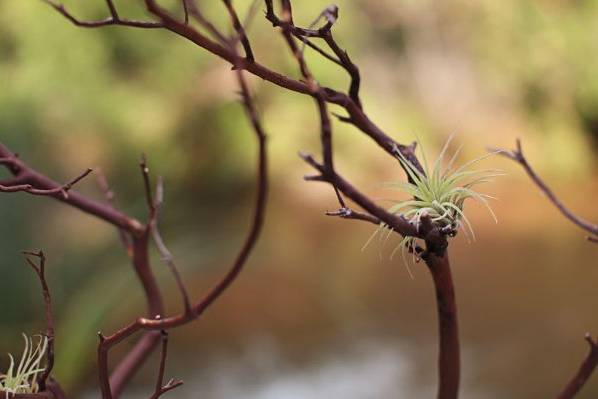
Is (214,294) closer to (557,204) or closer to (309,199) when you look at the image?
(557,204)

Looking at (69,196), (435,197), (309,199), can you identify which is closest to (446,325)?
(435,197)

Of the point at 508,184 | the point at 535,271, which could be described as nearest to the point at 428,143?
the point at 508,184

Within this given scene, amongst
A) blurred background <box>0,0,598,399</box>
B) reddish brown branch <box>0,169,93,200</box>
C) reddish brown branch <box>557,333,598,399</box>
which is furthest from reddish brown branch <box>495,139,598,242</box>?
blurred background <box>0,0,598,399</box>

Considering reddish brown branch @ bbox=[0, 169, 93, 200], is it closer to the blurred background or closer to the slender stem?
the slender stem

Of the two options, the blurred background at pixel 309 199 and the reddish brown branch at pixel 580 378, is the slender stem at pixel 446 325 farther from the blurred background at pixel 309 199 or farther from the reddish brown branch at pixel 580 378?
the blurred background at pixel 309 199

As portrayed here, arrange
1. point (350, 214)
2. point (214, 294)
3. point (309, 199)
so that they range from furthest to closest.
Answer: point (309, 199), point (214, 294), point (350, 214)

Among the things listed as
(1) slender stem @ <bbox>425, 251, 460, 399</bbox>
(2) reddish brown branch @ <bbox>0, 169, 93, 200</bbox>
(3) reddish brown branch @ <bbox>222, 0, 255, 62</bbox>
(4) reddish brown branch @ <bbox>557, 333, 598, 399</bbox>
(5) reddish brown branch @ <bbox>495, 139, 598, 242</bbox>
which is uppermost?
(3) reddish brown branch @ <bbox>222, 0, 255, 62</bbox>

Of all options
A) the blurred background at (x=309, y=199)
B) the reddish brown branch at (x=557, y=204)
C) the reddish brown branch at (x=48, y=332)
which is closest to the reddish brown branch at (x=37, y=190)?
the reddish brown branch at (x=48, y=332)

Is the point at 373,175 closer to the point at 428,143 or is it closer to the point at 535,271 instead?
the point at 428,143
